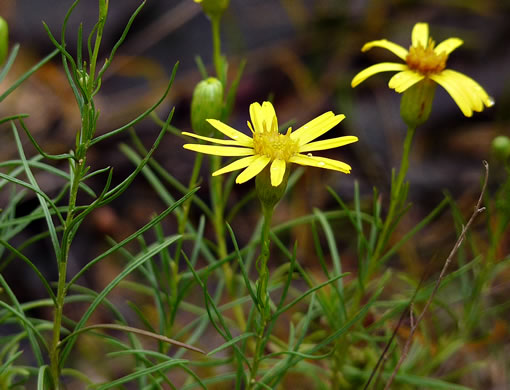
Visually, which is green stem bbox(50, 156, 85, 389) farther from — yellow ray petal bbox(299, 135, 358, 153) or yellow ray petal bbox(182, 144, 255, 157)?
yellow ray petal bbox(299, 135, 358, 153)

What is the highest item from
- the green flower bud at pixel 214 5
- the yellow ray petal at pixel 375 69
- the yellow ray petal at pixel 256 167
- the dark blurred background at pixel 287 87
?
the green flower bud at pixel 214 5

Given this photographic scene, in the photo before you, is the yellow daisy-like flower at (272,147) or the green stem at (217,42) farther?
the green stem at (217,42)

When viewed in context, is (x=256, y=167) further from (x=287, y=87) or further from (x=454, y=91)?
(x=287, y=87)

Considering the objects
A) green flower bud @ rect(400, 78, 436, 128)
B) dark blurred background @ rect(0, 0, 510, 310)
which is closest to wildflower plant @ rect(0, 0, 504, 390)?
green flower bud @ rect(400, 78, 436, 128)

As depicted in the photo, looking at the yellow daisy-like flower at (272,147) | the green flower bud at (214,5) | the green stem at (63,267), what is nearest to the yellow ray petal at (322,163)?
the yellow daisy-like flower at (272,147)

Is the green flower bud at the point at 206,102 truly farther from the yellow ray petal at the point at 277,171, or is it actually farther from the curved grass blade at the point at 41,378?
the curved grass blade at the point at 41,378

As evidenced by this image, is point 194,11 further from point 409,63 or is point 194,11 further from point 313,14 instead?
point 409,63
